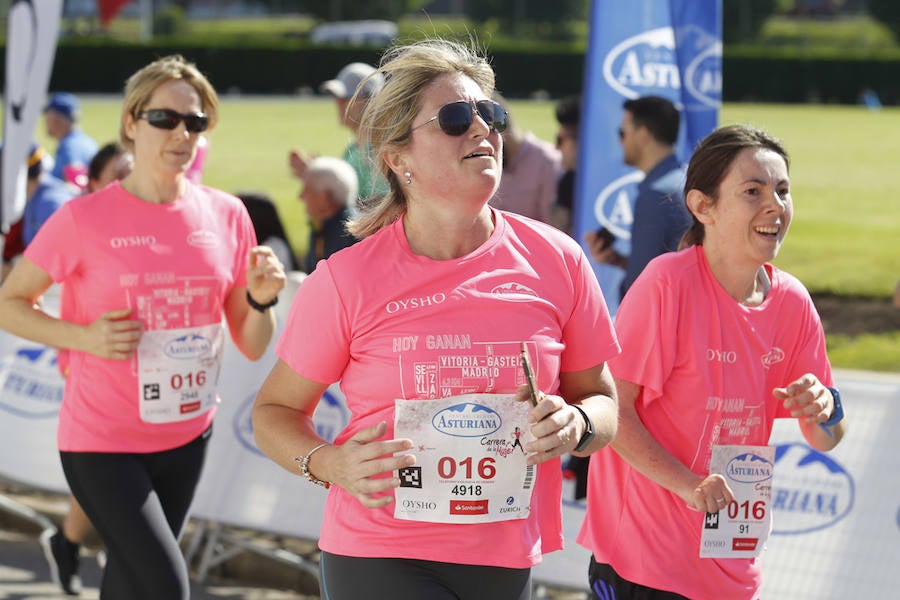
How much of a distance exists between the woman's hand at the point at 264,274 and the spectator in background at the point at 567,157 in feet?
13.7

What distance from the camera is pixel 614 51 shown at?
6.30 m

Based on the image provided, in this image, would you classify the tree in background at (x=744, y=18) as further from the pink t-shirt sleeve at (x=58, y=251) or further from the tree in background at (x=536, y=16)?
the pink t-shirt sleeve at (x=58, y=251)

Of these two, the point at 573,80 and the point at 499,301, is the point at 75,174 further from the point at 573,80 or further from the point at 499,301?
the point at 573,80

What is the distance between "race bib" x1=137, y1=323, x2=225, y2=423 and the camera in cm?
424

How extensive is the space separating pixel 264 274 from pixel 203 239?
412mm

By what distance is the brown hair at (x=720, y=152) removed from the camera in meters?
3.29

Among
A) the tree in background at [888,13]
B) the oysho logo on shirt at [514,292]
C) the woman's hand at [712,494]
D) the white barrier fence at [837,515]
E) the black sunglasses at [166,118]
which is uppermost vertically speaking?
the black sunglasses at [166,118]

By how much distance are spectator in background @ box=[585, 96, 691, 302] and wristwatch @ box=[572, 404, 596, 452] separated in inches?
112

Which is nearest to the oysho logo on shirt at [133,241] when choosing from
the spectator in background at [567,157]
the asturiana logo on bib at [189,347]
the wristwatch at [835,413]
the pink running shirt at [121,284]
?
the pink running shirt at [121,284]

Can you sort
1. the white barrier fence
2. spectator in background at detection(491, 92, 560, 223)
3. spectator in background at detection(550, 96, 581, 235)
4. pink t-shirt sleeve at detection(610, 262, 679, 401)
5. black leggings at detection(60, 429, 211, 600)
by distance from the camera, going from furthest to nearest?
spectator in background at detection(491, 92, 560, 223), spectator in background at detection(550, 96, 581, 235), the white barrier fence, black leggings at detection(60, 429, 211, 600), pink t-shirt sleeve at detection(610, 262, 679, 401)

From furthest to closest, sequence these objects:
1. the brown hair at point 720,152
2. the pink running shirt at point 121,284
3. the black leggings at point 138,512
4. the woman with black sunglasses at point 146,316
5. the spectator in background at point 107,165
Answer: the spectator in background at point 107,165 → the pink running shirt at point 121,284 → the woman with black sunglasses at point 146,316 → the black leggings at point 138,512 → the brown hair at point 720,152

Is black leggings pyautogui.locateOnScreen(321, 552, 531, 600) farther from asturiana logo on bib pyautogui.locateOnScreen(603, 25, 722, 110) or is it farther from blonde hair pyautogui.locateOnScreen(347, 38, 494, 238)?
asturiana logo on bib pyautogui.locateOnScreen(603, 25, 722, 110)

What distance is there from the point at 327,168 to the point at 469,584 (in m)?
4.03

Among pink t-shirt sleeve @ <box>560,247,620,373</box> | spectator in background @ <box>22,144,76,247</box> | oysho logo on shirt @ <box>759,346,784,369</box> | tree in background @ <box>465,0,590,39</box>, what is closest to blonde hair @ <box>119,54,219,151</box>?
pink t-shirt sleeve @ <box>560,247,620,373</box>
